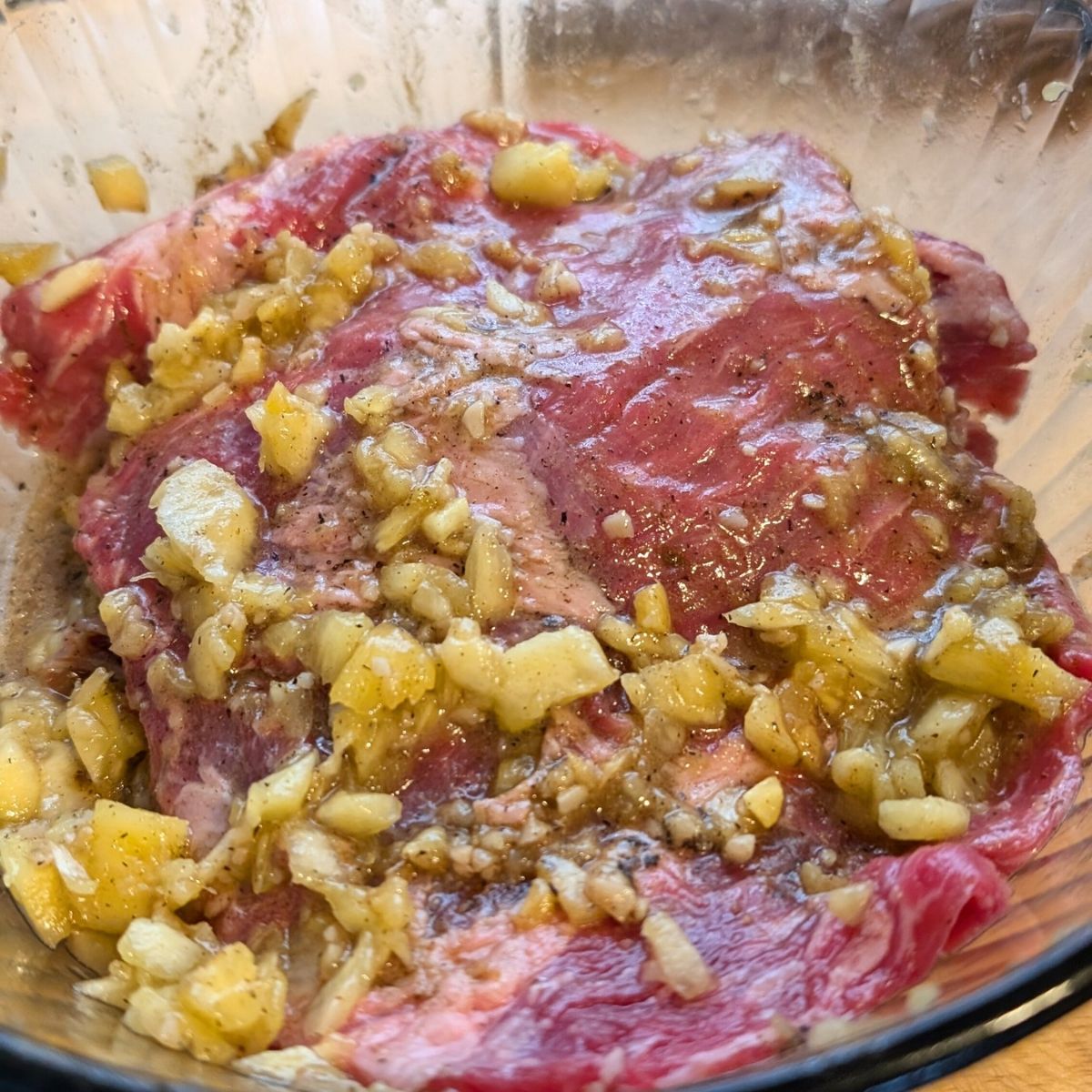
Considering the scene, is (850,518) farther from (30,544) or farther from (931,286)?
(30,544)

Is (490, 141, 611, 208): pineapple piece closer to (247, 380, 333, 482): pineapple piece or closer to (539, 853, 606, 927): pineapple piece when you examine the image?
(247, 380, 333, 482): pineapple piece

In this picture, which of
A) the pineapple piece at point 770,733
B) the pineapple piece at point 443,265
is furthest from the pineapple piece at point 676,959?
the pineapple piece at point 443,265

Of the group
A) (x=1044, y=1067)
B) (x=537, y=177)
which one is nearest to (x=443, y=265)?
(x=537, y=177)

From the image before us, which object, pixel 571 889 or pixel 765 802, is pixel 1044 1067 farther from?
pixel 571 889

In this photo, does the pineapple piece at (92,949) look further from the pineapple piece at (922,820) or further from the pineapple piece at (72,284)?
the pineapple piece at (72,284)

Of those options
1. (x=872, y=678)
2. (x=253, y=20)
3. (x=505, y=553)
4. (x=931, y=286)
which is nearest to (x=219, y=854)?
(x=505, y=553)

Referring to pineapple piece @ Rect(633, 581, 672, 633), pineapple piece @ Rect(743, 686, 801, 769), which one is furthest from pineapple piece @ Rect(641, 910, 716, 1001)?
pineapple piece @ Rect(633, 581, 672, 633)
